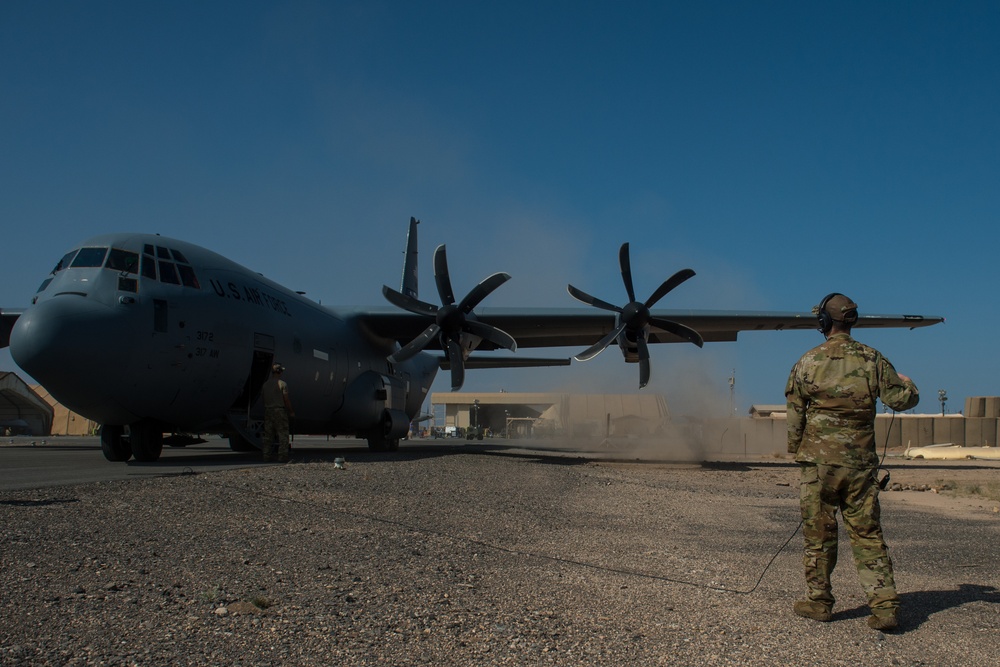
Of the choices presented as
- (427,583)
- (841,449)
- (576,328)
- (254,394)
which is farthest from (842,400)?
(576,328)

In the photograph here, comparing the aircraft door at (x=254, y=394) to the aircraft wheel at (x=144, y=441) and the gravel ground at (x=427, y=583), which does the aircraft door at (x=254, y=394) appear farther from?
the gravel ground at (x=427, y=583)

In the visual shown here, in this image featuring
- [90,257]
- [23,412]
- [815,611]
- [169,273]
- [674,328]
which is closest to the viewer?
[815,611]

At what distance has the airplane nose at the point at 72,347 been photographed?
1135 cm

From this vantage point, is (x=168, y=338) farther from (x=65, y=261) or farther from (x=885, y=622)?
(x=885, y=622)

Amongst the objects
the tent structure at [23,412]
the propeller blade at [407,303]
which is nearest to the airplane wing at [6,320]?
the propeller blade at [407,303]

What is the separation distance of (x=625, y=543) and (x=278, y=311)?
39.5 feet

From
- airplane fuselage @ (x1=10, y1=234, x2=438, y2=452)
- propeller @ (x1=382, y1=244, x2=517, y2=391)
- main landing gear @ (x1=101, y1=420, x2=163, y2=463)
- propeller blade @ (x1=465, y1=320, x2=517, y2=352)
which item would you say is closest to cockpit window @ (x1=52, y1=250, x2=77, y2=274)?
airplane fuselage @ (x1=10, y1=234, x2=438, y2=452)

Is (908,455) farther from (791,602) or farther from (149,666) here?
(149,666)

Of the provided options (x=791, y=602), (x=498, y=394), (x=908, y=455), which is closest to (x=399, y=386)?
(x=791, y=602)

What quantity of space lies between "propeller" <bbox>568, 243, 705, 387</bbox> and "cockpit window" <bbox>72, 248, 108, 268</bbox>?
10.3 meters

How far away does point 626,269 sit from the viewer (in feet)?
63.5

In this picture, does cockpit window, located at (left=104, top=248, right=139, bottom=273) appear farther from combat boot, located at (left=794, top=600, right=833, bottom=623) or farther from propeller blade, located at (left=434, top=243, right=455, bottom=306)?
combat boot, located at (left=794, top=600, right=833, bottom=623)

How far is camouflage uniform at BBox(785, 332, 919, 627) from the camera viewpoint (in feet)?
14.4

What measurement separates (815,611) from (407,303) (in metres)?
14.5
